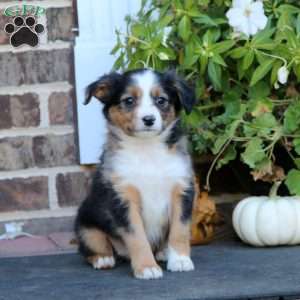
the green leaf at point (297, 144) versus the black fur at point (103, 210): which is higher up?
the green leaf at point (297, 144)

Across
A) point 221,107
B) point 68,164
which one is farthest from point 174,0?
point 68,164

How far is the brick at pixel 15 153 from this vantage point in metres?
4.85

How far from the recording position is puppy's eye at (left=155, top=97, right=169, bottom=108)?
378cm

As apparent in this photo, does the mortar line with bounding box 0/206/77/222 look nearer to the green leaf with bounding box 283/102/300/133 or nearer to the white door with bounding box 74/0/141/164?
the white door with bounding box 74/0/141/164

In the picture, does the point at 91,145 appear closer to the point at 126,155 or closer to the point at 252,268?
the point at 126,155

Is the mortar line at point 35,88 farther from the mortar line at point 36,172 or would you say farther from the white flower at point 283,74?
the white flower at point 283,74

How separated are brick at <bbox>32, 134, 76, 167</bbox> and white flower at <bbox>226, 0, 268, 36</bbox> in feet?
4.55

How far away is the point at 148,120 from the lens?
3.64 metres

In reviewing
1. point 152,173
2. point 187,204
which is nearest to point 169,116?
point 152,173

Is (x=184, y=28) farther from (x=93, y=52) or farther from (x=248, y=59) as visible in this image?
(x=93, y=52)

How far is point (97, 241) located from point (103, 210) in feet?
0.59

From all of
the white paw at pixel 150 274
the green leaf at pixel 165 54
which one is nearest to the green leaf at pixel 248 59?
the green leaf at pixel 165 54

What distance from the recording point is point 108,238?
399 centimetres
